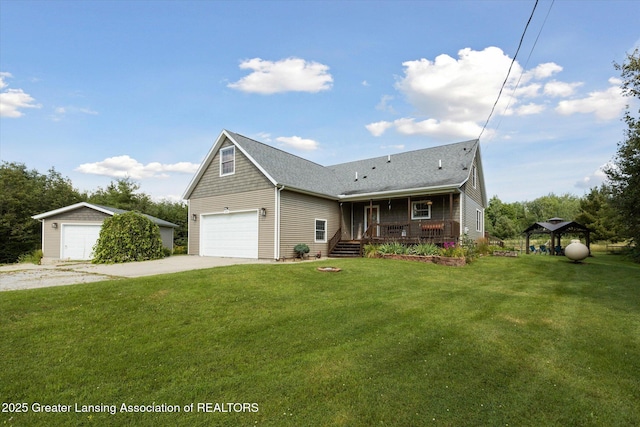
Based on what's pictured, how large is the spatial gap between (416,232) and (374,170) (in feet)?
17.4

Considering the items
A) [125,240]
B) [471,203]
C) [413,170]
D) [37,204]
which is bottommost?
[125,240]

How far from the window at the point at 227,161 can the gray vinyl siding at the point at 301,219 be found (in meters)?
3.39

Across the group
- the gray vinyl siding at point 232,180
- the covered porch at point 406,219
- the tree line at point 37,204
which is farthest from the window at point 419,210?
the tree line at point 37,204

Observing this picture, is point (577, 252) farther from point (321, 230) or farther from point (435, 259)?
point (321, 230)

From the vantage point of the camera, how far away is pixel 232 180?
51.5 ft

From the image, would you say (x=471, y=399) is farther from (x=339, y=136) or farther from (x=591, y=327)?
(x=339, y=136)

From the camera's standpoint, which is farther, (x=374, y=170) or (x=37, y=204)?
(x=37, y=204)

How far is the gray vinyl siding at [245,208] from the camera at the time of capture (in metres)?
14.1

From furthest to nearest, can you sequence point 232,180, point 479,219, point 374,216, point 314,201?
1. point 479,219
2. point 374,216
3. point 314,201
4. point 232,180

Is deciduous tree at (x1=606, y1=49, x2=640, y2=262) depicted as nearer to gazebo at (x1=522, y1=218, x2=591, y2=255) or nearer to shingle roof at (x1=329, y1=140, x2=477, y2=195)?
gazebo at (x1=522, y1=218, x2=591, y2=255)

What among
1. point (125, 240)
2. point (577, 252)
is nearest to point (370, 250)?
point (577, 252)

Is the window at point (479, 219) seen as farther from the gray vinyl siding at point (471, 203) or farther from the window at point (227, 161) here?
the window at point (227, 161)

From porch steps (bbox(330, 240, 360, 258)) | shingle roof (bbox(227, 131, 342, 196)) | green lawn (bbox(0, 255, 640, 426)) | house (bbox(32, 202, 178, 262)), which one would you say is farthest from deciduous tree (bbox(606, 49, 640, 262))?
house (bbox(32, 202, 178, 262))

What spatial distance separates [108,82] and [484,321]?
56.1 ft
